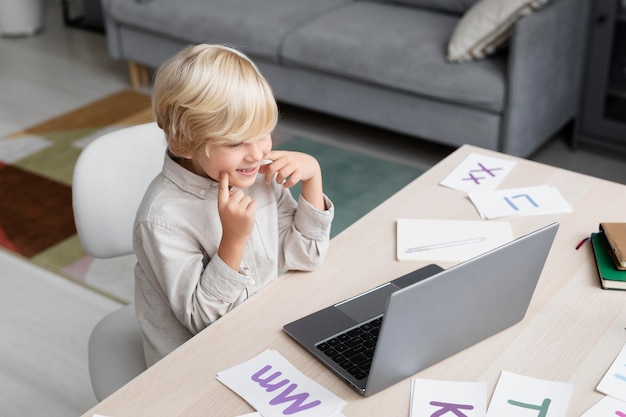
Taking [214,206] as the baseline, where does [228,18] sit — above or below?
below

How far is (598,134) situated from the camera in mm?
3389

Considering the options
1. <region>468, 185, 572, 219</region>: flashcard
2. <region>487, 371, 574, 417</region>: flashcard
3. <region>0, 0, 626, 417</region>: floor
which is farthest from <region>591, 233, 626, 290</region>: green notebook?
<region>0, 0, 626, 417</region>: floor

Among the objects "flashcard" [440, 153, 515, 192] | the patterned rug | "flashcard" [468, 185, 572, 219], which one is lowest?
the patterned rug

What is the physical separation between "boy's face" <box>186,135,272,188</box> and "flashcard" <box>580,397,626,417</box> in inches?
24.9

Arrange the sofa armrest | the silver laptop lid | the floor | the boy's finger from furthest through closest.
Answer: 1. the sofa armrest
2. the floor
3. the boy's finger
4. the silver laptop lid

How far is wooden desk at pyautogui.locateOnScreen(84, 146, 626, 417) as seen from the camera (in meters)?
1.20

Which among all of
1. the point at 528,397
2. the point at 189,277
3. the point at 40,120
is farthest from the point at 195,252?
the point at 40,120

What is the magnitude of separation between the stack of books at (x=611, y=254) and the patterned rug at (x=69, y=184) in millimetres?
1376

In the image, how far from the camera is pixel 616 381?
3.99 feet

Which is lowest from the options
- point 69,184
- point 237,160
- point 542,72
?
point 69,184

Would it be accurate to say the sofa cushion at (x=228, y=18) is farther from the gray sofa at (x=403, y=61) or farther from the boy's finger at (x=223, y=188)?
the boy's finger at (x=223, y=188)

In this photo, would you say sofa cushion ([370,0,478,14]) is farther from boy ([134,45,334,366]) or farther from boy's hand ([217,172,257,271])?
boy's hand ([217,172,257,271])

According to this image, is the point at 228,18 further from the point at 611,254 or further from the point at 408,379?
the point at 408,379

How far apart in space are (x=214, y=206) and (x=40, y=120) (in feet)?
8.75
